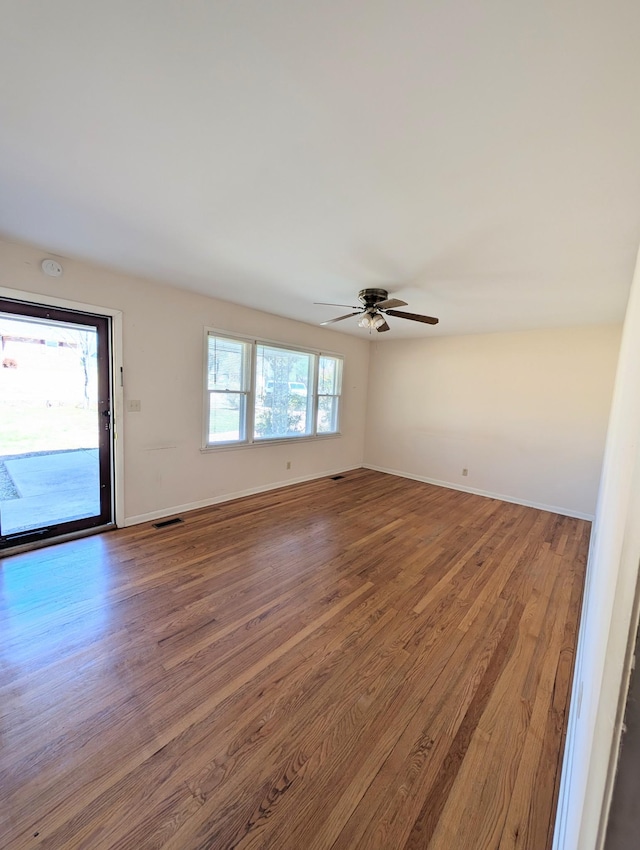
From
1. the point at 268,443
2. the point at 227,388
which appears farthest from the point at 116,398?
the point at 268,443

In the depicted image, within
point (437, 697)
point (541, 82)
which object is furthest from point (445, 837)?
point (541, 82)

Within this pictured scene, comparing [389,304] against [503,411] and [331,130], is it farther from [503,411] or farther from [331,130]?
[503,411]

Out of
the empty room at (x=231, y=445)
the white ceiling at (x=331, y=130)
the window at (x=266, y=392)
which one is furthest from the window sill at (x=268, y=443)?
the white ceiling at (x=331, y=130)

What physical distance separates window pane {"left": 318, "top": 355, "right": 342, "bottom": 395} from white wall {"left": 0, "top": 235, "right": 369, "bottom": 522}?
1.02 meters

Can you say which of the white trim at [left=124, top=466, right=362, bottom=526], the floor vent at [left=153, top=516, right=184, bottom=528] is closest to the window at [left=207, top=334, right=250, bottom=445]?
the white trim at [left=124, top=466, right=362, bottom=526]

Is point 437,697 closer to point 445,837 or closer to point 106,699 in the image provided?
point 445,837

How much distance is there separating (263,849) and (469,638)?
1.48m

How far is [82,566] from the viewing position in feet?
8.73

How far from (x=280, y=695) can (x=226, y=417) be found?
10.3 ft

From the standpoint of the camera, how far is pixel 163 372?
360 cm

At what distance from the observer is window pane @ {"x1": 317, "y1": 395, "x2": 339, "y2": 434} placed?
560 centimetres

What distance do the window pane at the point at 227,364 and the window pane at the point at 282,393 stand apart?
0.23 meters

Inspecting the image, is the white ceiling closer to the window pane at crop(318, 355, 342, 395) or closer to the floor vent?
the floor vent

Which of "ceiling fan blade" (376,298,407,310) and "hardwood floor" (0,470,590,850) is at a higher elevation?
"ceiling fan blade" (376,298,407,310)
